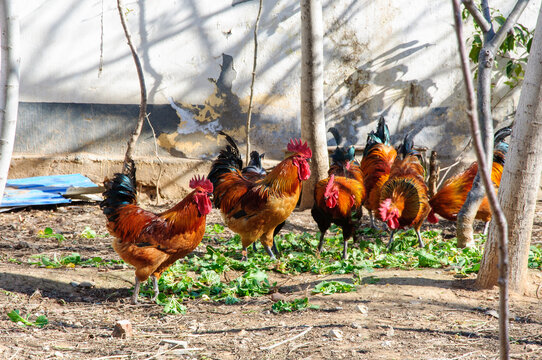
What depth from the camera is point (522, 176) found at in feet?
12.7

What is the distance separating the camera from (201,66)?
8.44 m

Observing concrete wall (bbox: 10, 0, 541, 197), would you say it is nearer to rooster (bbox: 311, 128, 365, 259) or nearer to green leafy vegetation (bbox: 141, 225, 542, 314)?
green leafy vegetation (bbox: 141, 225, 542, 314)

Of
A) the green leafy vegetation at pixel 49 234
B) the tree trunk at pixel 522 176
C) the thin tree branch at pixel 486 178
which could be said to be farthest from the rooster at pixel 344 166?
the thin tree branch at pixel 486 178

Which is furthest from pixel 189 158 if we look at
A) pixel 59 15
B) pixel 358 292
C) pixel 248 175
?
pixel 358 292

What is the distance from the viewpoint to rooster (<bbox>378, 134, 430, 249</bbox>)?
19.2 feet

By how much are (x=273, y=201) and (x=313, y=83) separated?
2404 mm

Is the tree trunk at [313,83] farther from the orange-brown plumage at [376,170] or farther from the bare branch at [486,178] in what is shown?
the bare branch at [486,178]

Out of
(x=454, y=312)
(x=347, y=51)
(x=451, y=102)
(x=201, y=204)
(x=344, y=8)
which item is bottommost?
(x=454, y=312)

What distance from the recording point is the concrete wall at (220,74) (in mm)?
8234

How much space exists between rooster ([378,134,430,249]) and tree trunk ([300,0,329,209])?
129cm

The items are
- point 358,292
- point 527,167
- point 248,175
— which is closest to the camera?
point 527,167

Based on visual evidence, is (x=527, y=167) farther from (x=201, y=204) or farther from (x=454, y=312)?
(x=201, y=204)

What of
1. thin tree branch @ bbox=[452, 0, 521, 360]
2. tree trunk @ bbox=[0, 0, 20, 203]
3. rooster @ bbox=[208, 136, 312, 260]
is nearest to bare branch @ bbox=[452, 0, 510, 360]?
thin tree branch @ bbox=[452, 0, 521, 360]

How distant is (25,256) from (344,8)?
19.7ft
